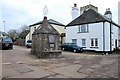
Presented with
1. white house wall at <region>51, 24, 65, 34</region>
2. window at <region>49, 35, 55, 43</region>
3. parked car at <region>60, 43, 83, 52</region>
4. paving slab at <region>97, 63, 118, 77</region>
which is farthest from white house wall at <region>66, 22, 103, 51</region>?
paving slab at <region>97, 63, 118, 77</region>

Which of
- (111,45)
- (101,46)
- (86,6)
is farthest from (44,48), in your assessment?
(86,6)

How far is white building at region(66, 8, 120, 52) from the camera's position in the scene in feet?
88.3

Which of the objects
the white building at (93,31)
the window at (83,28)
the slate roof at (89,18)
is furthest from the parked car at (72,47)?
the slate roof at (89,18)

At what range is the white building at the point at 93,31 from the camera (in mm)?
26906

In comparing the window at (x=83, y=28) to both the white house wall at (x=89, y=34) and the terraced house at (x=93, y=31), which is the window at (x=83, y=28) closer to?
the terraced house at (x=93, y=31)

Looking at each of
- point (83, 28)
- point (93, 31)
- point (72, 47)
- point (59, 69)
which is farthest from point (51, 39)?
point (83, 28)

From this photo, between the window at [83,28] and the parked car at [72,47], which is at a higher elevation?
the window at [83,28]

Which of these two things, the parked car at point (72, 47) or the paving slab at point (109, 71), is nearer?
the paving slab at point (109, 71)

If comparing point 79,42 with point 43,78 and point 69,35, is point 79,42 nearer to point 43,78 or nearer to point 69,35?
point 69,35

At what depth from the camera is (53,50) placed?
17.7 m

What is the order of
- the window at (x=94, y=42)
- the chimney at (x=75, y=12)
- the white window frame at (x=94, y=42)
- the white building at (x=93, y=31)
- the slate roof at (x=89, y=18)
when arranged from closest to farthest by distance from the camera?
1. the white building at (x=93, y=31)
2. the white window frame at (x=94, y=42)
3. the window at (x=94, y=42)
4. the slate roof at (x=89, y=18)
5. the chimney at (x=75, y=12)

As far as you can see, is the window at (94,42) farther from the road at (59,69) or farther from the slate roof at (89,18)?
the road at (59,69)

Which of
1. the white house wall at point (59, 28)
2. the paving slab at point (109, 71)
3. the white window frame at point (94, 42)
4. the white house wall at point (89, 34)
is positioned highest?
the white house wall at point (59, 28)

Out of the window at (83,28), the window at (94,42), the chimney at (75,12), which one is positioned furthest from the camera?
the chimney at (75,12)
